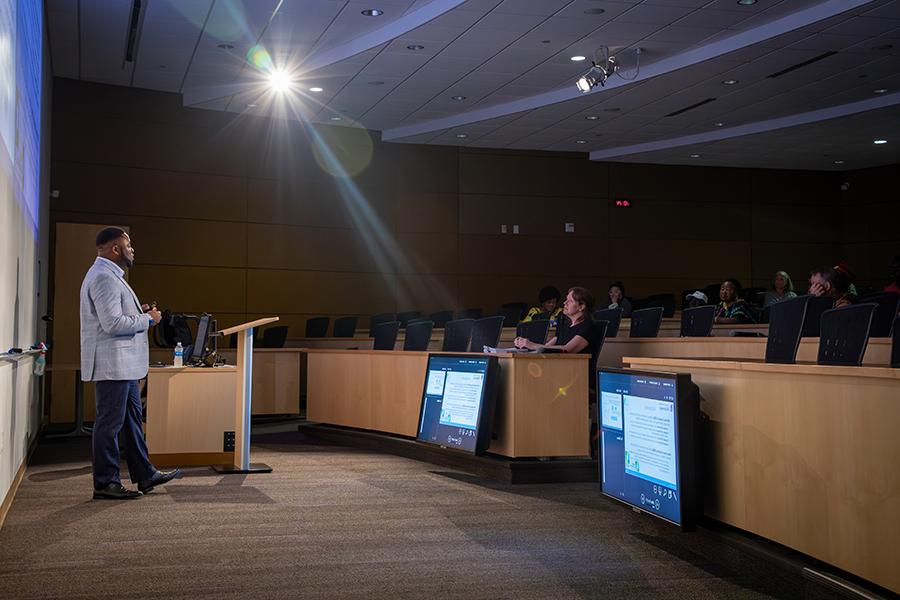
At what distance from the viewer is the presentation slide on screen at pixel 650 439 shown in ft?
10.9

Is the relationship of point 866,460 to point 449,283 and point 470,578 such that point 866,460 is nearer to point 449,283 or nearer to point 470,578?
point 470,578

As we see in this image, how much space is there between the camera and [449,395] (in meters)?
5.86

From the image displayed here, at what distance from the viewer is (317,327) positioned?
11.2 m

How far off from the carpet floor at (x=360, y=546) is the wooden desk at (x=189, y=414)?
662mm

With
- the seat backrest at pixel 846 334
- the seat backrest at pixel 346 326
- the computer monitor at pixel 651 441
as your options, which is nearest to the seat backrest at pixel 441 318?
the seat backrest at pixel 346 326

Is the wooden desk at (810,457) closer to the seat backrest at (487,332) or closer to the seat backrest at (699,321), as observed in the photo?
the seat backrest at (487,332)

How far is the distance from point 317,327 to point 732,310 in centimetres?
516

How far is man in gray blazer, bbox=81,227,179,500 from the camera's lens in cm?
477

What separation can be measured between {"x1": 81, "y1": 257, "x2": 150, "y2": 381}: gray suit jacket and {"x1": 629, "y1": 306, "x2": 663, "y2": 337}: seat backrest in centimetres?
430

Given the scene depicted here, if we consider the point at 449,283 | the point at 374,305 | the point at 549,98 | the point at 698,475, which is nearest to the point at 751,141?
the point at 549,98

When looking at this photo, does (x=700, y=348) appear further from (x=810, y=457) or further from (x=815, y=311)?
(x=810, y=457)

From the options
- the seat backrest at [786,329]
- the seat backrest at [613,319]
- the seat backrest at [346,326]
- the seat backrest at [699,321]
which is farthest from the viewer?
the seat backrest at [346,326]

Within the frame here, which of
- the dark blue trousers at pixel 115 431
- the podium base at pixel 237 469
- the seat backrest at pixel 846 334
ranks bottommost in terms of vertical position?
the podium base at pixel 237 469

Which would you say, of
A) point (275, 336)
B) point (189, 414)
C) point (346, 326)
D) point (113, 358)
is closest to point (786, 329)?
→ point (113, 358)
